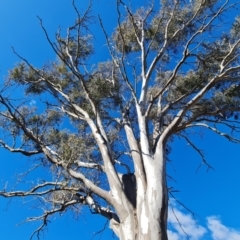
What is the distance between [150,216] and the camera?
361 cm

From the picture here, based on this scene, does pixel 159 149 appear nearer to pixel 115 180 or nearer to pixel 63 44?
pixel 115 180

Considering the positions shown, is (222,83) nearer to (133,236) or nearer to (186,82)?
(186,82)

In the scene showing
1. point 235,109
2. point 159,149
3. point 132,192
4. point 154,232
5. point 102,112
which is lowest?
point 154,232

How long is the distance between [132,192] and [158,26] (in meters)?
3.70

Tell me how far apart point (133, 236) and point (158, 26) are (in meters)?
4.27

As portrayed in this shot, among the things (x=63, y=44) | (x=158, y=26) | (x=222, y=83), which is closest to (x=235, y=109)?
(x=222, y=83)

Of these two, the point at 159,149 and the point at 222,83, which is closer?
the point at 159,149

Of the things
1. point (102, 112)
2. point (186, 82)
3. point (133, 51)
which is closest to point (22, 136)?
point (102, 112)

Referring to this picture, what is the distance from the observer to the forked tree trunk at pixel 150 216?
3518 millimetres

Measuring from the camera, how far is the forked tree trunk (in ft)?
11.5

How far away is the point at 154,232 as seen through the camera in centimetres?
347

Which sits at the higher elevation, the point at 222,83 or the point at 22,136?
the point at 222,83

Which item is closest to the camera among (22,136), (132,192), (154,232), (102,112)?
(154,232)

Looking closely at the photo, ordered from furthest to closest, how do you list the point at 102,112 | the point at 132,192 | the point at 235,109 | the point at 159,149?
the point at 102,112 < the point at 235,109 < the point at 159,149 < the point at 132,192
